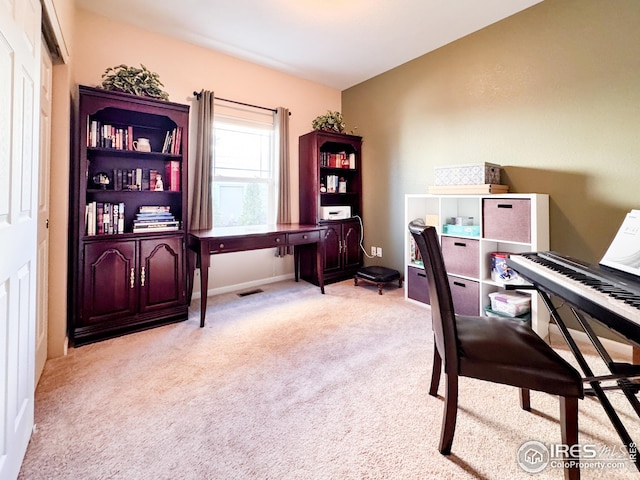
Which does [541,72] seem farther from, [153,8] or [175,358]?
[175,358]

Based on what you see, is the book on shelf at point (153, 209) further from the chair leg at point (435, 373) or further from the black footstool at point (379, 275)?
the chair leg at point (435, 373)

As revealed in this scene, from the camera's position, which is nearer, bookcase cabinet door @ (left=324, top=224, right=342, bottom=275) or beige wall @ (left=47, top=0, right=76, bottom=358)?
beige wall @ (left=47, top=0, right=76, bottom=358)

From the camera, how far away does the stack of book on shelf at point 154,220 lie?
8.14 feet

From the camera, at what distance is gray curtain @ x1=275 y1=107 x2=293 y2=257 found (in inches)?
147

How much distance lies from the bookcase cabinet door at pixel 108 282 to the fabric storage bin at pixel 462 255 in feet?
8.72

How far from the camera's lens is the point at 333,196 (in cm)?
422

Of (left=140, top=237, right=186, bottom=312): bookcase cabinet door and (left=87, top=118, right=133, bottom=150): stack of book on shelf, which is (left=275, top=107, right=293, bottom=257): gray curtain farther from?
(left=87, top=118, right=133, bottom=150): stack of book on shelf

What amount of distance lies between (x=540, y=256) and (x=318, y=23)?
2.68m

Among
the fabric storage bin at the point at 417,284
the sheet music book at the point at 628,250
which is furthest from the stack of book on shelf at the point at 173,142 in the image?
the sheet music book at the point at 628,250

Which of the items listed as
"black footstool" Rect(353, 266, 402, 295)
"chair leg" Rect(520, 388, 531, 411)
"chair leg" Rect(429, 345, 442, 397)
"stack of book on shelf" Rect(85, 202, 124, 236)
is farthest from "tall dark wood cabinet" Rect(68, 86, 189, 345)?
"chair leg" Rect(520, 388, 531, 411)

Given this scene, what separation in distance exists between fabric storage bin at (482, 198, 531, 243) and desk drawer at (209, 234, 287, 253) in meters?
1.88

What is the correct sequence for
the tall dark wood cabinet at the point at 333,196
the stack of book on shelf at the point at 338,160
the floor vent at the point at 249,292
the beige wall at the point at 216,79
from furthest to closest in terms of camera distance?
the stack of book on shelf at the point at 338,160 → the tall dark wood cabinet at the point at 333,196 → the floor vent at the point at 249,292 → the beige wall at the point at 216,79

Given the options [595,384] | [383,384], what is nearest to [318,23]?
[383,384]

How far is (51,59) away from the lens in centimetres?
192
